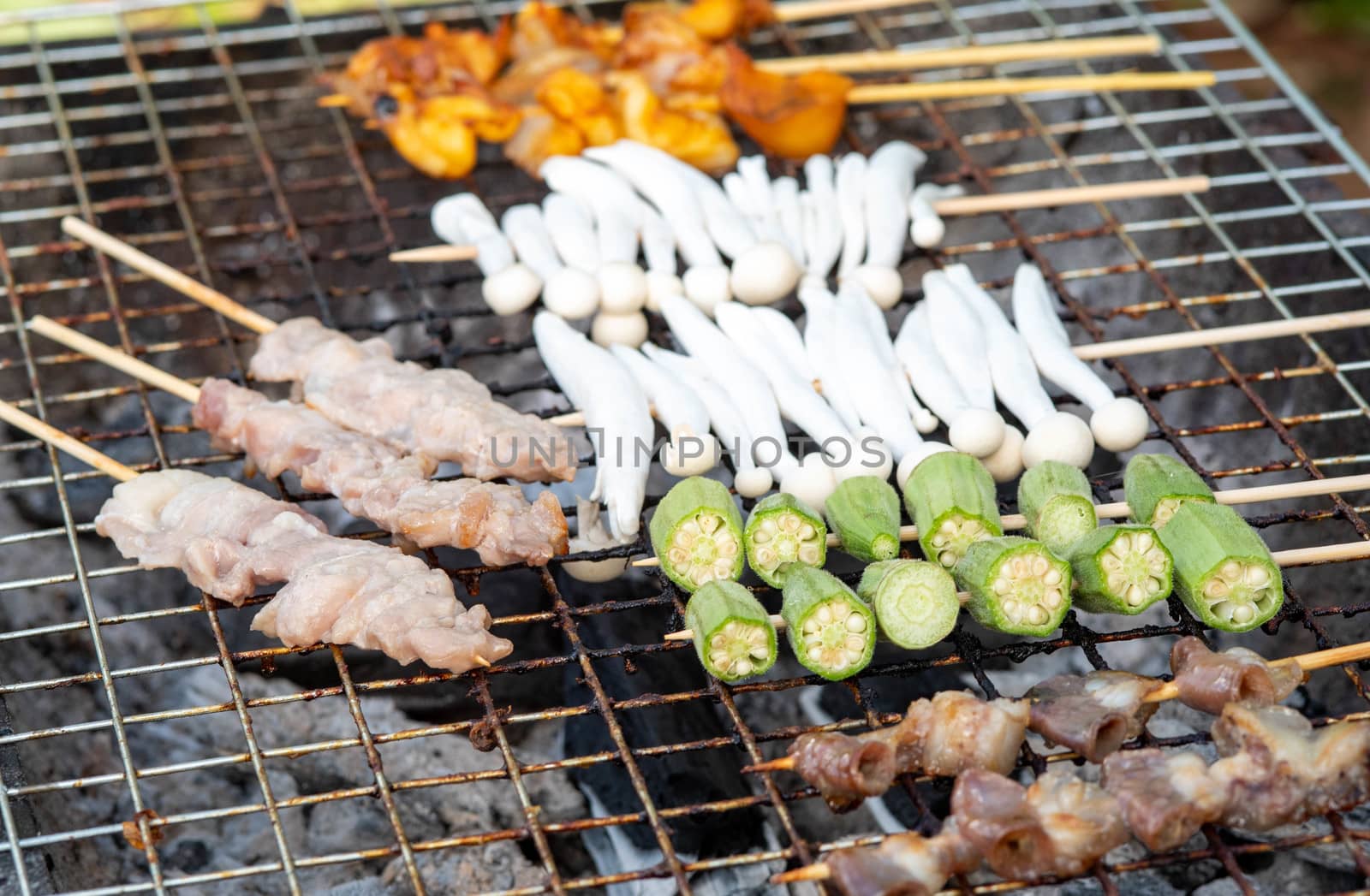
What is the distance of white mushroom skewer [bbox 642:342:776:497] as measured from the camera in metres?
3.95

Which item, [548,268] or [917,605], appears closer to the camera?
[917,605]

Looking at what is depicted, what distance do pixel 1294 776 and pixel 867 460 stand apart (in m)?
1.45

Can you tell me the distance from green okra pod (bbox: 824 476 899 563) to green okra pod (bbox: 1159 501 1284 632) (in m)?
0.76

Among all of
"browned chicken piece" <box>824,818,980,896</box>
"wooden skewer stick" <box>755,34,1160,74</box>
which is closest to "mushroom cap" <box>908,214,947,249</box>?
"wooden skewer stick" <box>755,34,1160,74</box>

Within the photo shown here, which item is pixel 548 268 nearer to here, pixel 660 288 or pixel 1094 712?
pixel 660 288

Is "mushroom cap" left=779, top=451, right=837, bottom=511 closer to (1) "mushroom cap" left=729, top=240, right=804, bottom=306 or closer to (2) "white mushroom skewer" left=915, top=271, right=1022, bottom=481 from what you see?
(2) "white mushroom skewer" left=915, top=271, right=1022, bottom=481

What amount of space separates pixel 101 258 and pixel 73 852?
2.23 metres

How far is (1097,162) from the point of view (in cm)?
524

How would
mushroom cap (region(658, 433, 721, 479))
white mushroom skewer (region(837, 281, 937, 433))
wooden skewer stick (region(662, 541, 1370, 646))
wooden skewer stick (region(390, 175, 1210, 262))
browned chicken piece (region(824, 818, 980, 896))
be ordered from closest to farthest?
browned chicken piece (region(824, 818, 980, 896)), wooden skewer stick (region(662, 541, 1370, 646)), mushroom cap (region(658, 433, 721, 479)), white mushroom skewer (region(837, 281, 937, 433)), wooden skewer stick (region(390, 175, 1210, 262))

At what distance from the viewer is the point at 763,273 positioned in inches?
183

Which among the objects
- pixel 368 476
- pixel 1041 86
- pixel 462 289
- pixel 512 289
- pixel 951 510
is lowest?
pixel 462 289

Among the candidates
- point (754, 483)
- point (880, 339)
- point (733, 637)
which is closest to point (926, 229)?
point (880, 339)

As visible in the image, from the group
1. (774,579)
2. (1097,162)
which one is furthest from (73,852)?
(1097,162)

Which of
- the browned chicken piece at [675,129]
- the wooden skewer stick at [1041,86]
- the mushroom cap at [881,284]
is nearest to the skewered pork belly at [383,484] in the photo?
the mushroom cap at [881,284]
